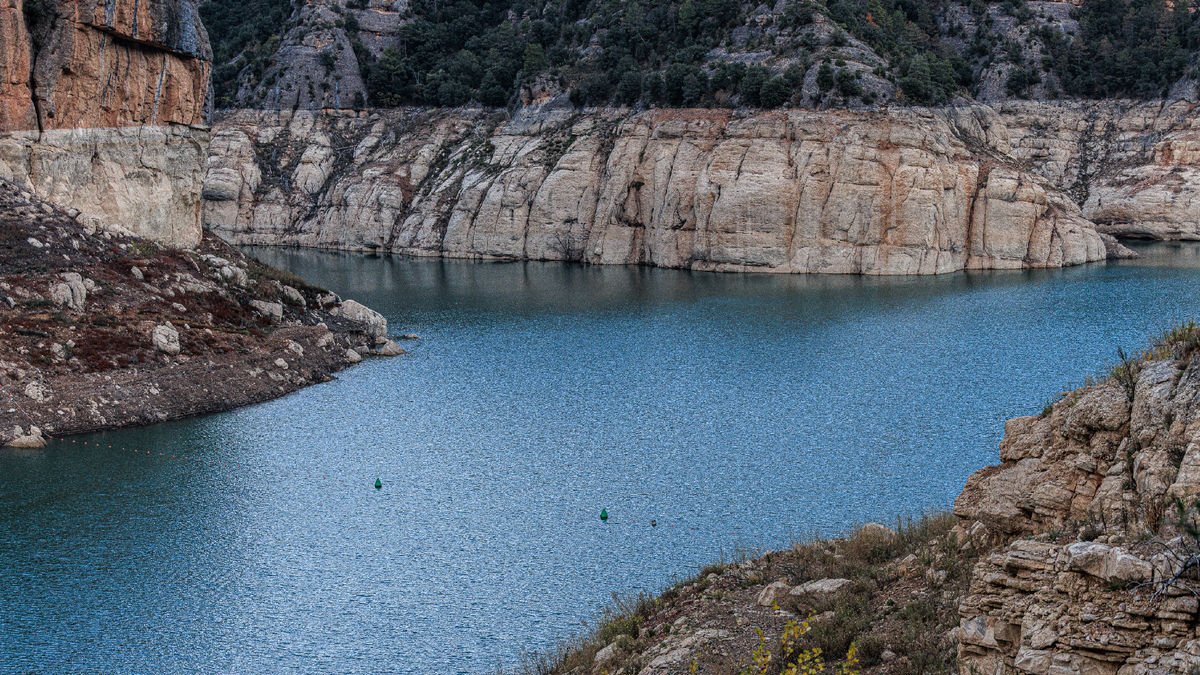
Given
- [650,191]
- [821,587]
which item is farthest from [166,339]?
[650,191]

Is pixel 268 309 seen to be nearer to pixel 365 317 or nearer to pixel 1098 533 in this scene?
pixel 365 317

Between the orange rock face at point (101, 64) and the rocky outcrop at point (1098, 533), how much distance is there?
Answer: 52393mm

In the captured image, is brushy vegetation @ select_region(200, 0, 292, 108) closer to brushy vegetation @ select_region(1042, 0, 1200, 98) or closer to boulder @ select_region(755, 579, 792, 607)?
brushy vegetation @ select_region(1042, 0, 1200, 98)

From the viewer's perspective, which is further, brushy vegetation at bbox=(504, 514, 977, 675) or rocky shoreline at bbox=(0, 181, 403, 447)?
rocky shoreline at bbox=(0, 181, 403, 447)

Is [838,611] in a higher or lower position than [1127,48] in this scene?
lower

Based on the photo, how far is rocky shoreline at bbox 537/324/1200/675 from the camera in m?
12.2

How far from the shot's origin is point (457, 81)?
128 metres

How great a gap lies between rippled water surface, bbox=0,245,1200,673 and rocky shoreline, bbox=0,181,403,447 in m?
1.70

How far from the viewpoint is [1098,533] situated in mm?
13945

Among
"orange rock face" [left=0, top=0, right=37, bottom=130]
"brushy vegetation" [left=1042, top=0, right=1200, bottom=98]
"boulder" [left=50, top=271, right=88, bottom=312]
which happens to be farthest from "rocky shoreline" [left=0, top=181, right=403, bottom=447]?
"brushy vegetation" [left=1042, top=0, right=1200, bottom=98]

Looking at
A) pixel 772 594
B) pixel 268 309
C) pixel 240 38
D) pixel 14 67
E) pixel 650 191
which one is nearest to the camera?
pixel 772 594

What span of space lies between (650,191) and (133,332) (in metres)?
55.2

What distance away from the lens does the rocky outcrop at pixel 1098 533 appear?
11953 millimetres

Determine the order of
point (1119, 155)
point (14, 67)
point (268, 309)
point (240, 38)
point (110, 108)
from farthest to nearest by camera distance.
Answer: point (240, 38) → point (1119, 155) → point (110, 108) → point (268, 309) → point (14, 67)
